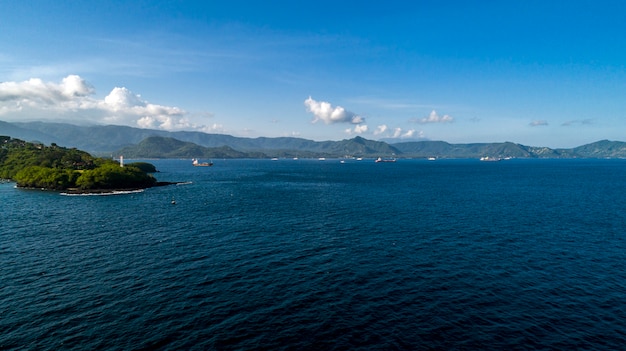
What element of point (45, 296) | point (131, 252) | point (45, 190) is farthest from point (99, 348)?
point (45, 190)

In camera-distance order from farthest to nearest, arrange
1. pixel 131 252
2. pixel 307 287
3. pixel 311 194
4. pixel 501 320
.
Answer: pixel 311 194
pixel 131 252
pixel 307 287
pixel 501 320

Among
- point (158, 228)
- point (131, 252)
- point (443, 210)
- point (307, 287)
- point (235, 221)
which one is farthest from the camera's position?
point (443, 210)

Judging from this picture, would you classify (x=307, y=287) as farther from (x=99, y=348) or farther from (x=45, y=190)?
(x=45, y=190)

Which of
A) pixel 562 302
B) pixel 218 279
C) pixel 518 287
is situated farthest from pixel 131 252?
pixel 562 302

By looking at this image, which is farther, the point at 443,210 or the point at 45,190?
the point at 45,190

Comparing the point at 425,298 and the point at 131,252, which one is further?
the point at 131,252

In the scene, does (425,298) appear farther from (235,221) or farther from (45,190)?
(45,190)
